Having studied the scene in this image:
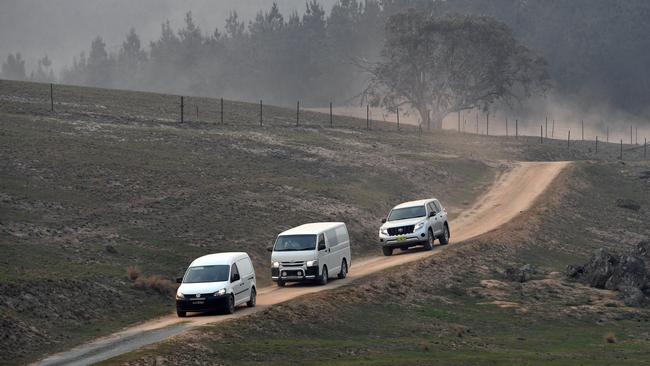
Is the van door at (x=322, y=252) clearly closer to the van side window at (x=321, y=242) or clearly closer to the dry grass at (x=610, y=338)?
the van side window at (x=321, y=242)

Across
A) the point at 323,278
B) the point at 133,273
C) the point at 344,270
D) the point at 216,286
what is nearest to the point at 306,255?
the point at 323,278

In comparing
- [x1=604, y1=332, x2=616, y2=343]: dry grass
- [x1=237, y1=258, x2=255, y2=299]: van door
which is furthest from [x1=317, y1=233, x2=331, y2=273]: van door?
[x1=604, y1=332, x2=616, y2=343]: dry grass

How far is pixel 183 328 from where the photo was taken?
36625 mm

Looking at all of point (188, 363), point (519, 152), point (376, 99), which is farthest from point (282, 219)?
point (376, 99)

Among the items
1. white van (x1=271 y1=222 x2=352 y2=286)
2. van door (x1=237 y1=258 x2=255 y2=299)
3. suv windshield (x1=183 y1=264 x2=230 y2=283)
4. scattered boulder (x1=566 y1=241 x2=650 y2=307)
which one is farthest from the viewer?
scattered boulder (x1=566 y1=241 x2=650 y2=307)

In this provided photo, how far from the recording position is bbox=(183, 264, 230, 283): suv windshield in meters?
39.8

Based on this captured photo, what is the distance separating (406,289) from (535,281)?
8.93 m

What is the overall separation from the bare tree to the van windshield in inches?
3703

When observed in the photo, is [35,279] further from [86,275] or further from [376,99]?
[376,99]

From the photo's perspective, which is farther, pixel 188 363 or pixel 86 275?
pixel 86 275

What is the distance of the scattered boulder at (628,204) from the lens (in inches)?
3177

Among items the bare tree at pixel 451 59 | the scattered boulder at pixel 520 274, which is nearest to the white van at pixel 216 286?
the scattered boulder at pixel 520 274

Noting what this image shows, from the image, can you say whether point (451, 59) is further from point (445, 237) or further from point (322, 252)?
point (322, 252)

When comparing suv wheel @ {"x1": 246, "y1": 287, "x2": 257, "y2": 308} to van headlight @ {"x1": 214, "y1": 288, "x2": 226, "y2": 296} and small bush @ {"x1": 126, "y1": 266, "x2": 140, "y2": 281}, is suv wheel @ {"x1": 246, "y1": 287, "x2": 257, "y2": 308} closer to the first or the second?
van headlight @ {"x1": 214, "y1": 288, "x2": 226, "y2": 296}
